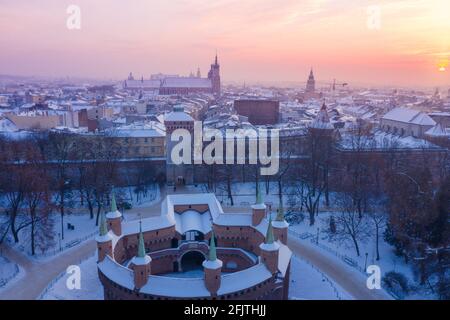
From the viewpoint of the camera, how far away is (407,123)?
73812mm

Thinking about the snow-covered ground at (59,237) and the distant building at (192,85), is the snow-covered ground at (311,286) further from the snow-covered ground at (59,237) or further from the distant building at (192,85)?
the distant building at (192,85)

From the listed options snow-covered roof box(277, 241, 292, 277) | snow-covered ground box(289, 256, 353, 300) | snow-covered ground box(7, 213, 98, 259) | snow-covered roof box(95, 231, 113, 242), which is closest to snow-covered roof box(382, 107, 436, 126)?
snow-covered ground box(289, 256, 353, 300)

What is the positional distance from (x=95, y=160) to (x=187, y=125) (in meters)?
11.4

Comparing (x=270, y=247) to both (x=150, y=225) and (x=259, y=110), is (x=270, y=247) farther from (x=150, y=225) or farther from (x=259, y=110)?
(x=259, y=110)

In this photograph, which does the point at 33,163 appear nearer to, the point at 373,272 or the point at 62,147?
the point at 62,147

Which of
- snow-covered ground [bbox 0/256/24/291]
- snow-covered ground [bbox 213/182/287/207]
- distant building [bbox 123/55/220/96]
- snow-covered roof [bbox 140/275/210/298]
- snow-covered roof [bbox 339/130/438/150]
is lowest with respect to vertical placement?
snow-covered ground [bbox 0/256/24/291]

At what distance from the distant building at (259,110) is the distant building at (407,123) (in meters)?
25.3

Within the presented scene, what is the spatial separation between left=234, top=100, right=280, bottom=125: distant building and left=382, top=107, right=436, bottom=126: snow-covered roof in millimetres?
26333

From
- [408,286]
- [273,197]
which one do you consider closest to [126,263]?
[408,286]

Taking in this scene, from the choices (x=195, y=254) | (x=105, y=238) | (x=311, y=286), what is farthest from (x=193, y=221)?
(x=311, y=286)

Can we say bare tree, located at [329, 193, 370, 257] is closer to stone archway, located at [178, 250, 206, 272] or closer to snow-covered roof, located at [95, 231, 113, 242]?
stone archway, located at [178, 250, 206, 272]

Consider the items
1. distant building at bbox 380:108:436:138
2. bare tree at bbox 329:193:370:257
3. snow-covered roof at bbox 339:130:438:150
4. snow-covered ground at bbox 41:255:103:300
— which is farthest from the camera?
distant building at bbox 380:108:436:138

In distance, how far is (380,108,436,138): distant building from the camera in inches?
2755

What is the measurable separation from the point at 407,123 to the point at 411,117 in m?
1.53
